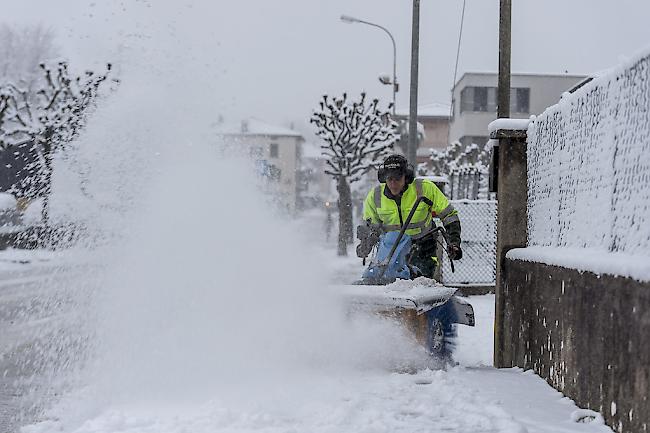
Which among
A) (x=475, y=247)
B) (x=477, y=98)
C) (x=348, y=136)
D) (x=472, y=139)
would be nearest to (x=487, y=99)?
(x=477, y=98)

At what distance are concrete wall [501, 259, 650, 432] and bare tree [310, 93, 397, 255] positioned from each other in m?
24.9

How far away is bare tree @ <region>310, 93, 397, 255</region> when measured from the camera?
3198 cm

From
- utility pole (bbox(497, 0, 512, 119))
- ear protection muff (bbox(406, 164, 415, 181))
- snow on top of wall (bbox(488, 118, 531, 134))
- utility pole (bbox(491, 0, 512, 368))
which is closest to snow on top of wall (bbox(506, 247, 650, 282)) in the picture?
utility pole (bbox(491, 0, 512, 368))

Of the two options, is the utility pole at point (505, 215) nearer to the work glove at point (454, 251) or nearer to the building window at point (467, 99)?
the work glove at point (454, 251)

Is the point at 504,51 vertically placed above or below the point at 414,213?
above

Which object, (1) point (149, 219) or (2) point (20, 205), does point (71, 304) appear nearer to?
(1) point (149, 219)

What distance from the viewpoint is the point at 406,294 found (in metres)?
A: 6.11

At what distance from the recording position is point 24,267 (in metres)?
21.9

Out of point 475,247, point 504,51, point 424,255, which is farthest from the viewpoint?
point 475,247

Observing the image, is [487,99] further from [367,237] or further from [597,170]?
[597,170]

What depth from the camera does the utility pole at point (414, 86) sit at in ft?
53.9

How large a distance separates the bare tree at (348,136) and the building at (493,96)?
78.7 feet

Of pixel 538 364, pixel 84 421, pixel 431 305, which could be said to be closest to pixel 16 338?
pixel 84 421

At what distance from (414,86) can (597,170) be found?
1176 cm
